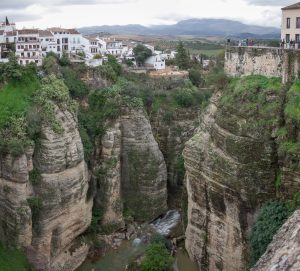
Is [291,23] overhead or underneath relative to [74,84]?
overhead

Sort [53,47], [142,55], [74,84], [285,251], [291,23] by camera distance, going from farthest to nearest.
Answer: [142,55], [53,47], [74,84], [291,23], [285,251]

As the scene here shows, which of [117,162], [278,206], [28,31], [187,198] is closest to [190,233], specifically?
[187,198]

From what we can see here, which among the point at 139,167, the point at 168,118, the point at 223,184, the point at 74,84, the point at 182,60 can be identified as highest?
the point at 182,60

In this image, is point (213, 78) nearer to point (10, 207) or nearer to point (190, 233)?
point (190, 233)

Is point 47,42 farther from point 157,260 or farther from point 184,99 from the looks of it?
point 157,260

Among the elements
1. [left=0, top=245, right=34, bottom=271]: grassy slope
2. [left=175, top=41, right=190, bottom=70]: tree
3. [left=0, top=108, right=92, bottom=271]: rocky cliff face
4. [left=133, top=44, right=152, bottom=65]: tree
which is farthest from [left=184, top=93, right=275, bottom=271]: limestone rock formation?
[left=133, top=44, right=152, bottom=65]: tree

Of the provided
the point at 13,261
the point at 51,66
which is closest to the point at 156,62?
the point at 51,66

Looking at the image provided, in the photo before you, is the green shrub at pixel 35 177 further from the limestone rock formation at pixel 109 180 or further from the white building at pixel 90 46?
the white building at pixel 90 46
